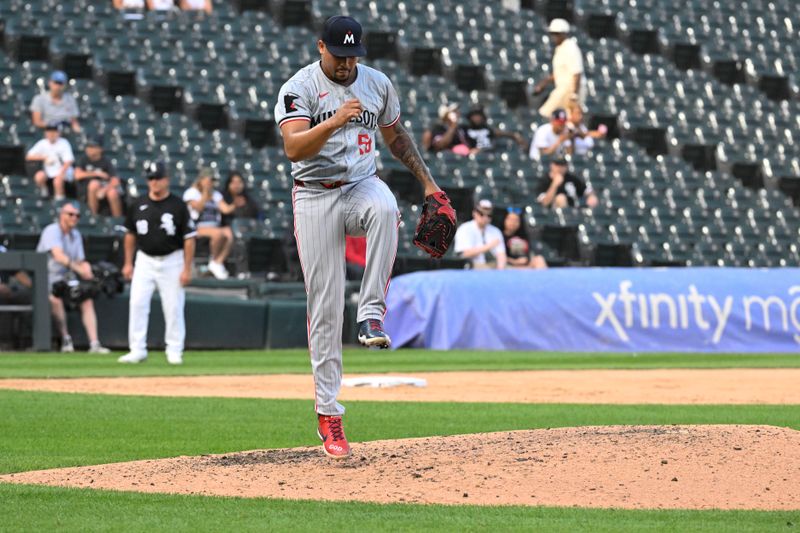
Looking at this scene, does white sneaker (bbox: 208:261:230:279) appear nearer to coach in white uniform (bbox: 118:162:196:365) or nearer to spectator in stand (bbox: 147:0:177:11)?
coach in white uniform (bbox: 118:162:196:365)

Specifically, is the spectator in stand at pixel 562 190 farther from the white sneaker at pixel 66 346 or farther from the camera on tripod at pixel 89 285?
the white sneaker at pixel 66 346

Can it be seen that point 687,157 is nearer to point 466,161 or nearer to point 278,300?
point 466,161

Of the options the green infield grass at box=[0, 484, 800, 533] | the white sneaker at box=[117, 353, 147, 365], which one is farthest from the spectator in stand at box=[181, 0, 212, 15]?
the green infield grass at box=[0, 484, 800, 533]

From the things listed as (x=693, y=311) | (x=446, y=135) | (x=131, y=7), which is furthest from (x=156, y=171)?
(x=131, y=7)

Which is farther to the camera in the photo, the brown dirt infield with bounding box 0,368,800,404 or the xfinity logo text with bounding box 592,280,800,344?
the xfinity logo text with bounding box 592,280,800,344

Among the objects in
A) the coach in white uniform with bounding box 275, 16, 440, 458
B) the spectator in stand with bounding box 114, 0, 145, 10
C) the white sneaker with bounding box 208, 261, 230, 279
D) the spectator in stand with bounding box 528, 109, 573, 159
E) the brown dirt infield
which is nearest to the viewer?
the coach in white uniform with bounding box 275, 16, 440, 458

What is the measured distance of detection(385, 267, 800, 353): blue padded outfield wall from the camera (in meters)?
17.9

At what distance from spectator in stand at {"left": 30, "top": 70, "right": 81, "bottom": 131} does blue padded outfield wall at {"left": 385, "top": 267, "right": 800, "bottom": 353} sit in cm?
528

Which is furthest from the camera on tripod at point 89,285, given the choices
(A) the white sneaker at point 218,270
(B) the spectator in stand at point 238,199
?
(B) the spectator in stand at point 238,199

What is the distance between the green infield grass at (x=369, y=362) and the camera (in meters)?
14.5

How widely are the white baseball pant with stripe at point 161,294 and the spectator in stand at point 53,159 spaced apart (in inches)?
168

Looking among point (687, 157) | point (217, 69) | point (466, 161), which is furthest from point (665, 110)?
point (217, 69)

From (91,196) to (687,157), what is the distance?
1148 cm

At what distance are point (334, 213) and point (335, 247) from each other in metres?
0.15
